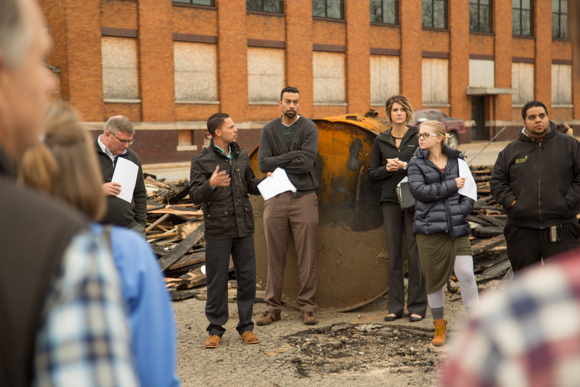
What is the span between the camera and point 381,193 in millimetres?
7141

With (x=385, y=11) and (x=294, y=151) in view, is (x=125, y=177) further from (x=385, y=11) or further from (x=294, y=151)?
(x=385, y=11)

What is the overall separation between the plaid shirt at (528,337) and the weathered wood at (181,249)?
8.43 metres

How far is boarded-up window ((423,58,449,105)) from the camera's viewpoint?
116ft

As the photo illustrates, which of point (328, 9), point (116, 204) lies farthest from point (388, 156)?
point (328, 9)

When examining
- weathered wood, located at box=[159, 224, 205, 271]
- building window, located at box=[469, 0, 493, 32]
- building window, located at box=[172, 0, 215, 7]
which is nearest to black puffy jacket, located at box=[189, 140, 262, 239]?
weathered wood, located at box=[159, 224, 205, 271]

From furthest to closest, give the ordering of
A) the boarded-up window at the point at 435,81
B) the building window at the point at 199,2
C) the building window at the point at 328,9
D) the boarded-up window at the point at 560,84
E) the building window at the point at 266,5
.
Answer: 1. the boarded-up window at the point at 560,84
2. the boarded-up window at the point at 435,81
3. the building window at the point at 328,9
4. the building window at the point at 266,5
5. the building window at the point at 199,2

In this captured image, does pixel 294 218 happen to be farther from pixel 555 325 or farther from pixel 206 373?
pixel 555 325

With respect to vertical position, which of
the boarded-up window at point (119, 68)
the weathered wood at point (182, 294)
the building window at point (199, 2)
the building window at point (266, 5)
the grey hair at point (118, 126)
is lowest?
the weathered wood at point (182, 294)

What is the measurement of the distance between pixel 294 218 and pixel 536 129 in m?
2.80

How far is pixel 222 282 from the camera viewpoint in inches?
250

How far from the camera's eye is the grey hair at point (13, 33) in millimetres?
1230

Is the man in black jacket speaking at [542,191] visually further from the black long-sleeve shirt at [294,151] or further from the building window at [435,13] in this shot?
the building window at [435,13]

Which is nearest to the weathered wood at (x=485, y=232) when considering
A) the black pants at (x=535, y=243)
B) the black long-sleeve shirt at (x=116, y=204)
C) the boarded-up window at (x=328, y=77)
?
the black pants at (x=535, y=243)

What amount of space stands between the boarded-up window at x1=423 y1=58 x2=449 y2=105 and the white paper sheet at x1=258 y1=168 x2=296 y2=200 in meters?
29.7
